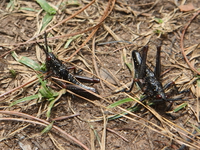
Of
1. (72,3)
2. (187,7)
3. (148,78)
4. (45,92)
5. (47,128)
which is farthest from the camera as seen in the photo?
(187,7)

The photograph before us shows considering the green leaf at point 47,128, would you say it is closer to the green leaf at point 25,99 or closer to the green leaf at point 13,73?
the green leaf at point 25,99

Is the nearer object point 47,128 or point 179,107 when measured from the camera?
point 47,128

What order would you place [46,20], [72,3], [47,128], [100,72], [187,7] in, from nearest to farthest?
1. [47,128]
2. [100,72]
3. [46,20]
4. [72,3]
5. [187,7]

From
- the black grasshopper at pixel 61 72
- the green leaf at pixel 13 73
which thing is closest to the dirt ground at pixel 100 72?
the green leaf at pixel 13 73

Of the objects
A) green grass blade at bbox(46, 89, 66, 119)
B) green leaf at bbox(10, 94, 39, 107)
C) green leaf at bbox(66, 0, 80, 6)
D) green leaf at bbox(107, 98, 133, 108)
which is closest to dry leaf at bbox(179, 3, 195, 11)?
green leaf at bbox(66, 0, 80, 6)

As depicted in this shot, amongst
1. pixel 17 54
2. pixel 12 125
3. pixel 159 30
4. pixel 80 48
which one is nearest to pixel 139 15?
pixel 159 30

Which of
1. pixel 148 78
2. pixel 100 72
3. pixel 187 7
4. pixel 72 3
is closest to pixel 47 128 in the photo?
pixel 100 72

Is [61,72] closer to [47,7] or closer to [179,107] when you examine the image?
[47,7]

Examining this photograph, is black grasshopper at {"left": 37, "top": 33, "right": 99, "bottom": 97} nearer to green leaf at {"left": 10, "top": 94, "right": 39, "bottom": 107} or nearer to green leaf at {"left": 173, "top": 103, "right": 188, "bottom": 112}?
green leaf at {"left": 10, "top": 94, "right": 39, "bottom": 107}

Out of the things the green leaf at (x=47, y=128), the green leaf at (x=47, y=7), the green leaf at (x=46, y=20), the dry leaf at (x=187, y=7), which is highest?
the green leaf at (x=47, y=7)
